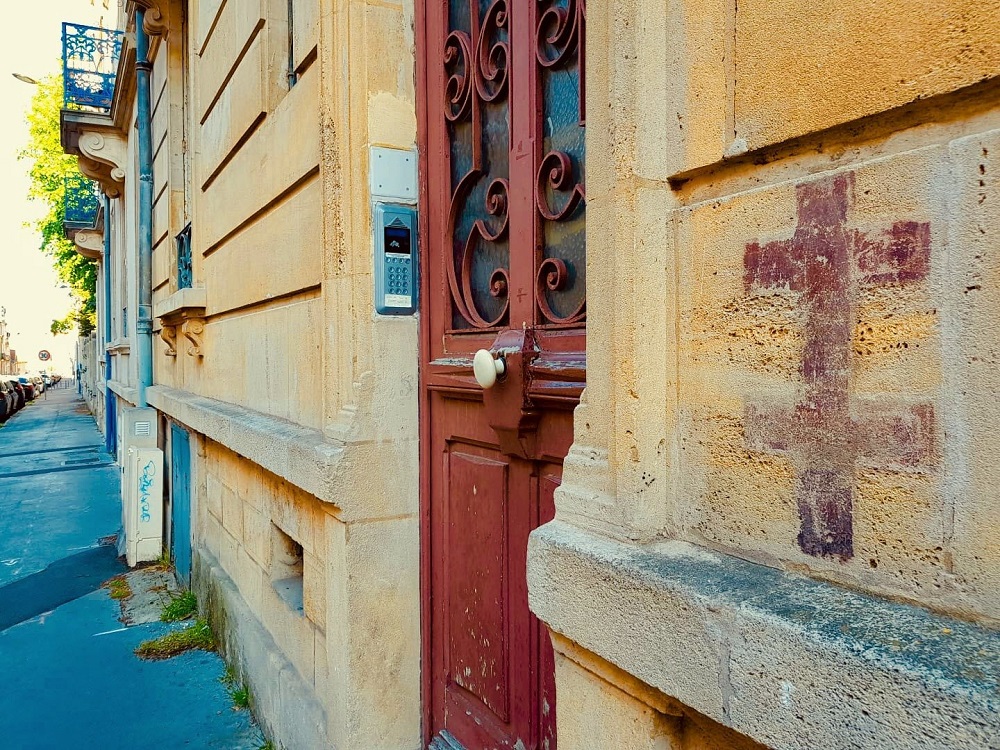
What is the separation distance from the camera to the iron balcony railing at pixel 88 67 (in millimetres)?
12688


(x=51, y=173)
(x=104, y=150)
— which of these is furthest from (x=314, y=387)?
(x=51, y=173)

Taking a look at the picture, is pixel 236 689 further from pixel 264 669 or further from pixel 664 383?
pixel 664 383

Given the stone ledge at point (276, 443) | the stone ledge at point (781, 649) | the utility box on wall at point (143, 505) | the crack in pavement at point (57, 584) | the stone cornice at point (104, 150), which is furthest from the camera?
the stone cornice at point (104, 150)

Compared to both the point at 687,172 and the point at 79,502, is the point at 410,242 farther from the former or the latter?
the point at 79,502

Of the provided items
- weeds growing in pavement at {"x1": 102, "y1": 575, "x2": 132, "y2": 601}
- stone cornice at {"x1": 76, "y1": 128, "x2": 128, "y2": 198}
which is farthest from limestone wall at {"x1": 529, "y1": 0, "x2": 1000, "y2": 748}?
stone cornice at {"x1": 76, "y1": 128, "x2": 128, "y2": 198}

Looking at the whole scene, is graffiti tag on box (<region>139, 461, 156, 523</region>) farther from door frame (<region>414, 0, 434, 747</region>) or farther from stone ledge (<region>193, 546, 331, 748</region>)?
door frame (<region>414, 0, 434, 747</region>)

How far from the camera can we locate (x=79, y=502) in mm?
11258

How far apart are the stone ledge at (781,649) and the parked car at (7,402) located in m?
31.9

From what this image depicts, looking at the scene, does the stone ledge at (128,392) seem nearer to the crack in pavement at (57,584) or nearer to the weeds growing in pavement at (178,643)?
the crack in pavement at (57,584)

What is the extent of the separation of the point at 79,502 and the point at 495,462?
10.9 m

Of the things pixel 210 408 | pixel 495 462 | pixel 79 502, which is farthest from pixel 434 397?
pixel 79 502

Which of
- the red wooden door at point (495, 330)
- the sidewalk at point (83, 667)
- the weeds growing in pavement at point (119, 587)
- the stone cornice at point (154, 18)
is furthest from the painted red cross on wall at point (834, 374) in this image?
the stone cornice at point (154, 18)

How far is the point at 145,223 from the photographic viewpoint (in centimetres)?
905

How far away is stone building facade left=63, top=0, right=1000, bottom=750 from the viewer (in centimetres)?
104
